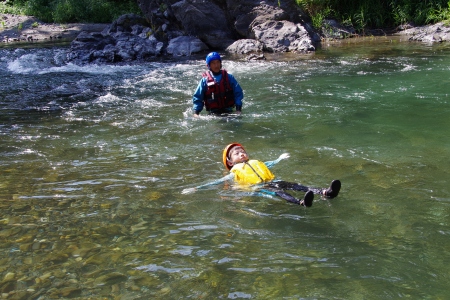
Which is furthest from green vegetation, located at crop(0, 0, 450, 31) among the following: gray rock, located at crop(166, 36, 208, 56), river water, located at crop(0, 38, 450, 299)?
river water, located at crop(0, 38, 450, 299)

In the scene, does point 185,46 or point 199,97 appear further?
point 185,46

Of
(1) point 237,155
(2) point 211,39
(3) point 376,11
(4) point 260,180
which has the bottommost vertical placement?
(4) point 260,180

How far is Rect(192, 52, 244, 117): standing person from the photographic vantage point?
8.12 m

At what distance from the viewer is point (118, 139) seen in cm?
739

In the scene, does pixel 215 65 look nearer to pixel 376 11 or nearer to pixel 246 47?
pixel 246 47

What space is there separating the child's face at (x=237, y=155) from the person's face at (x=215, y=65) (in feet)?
9.80

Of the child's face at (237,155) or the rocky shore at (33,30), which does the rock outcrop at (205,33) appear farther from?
the child's face at (237,155)

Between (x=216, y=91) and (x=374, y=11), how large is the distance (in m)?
15.7

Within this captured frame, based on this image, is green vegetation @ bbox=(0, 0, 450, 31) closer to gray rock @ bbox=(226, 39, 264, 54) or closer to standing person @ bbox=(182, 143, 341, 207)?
gray rock @ bbox=(226, 39, 264, 54)

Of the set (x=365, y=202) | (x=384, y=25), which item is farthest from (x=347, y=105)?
(x=384, y=25)

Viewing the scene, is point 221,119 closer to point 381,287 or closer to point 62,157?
point 62,157

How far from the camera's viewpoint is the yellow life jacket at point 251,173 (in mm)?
4910

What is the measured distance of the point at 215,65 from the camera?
805 cm

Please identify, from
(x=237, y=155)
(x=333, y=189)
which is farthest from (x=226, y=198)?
(x=333, y=189)
